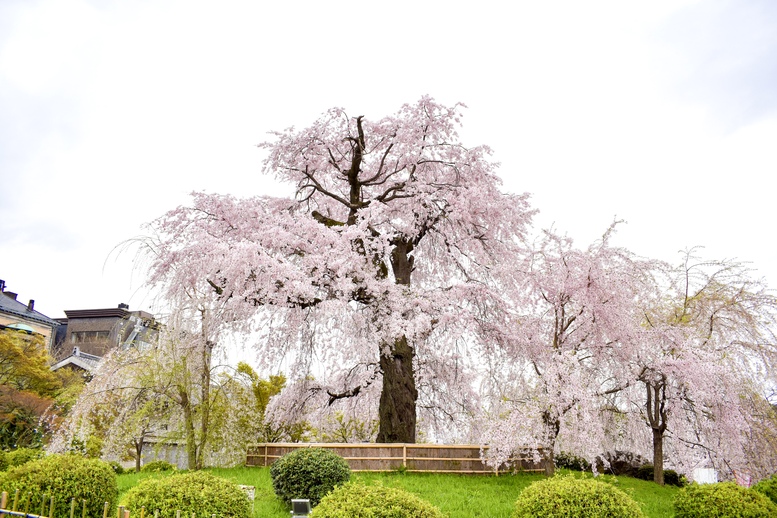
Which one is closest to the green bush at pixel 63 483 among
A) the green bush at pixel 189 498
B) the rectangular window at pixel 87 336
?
the green bush at pixel 189 498

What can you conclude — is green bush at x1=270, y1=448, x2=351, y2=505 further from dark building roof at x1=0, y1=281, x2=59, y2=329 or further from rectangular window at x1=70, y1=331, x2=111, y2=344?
rectangular window at x1=70, y1=331, x2=111, y2=344

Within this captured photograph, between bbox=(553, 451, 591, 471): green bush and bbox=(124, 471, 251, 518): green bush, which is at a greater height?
bbox=(124, 471, 251, 518): green bush

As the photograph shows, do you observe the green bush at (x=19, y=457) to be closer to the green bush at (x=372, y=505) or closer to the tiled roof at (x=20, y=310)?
the green bush at (x=372, y=505)

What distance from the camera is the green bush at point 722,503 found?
31.7 feet

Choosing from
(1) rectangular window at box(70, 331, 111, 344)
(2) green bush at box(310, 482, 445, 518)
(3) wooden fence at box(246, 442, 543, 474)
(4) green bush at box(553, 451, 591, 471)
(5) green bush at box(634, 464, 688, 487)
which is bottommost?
(5) green bush at box(634, 464, 688, 487)

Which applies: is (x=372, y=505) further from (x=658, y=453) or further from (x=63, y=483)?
(x=658, y=453)

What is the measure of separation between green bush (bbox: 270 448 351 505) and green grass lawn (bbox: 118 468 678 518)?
14.3 inches

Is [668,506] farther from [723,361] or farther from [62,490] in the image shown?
[62,490]

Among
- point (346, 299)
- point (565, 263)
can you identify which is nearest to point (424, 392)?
point (346, 299)

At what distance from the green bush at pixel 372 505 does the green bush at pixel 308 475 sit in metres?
3.99

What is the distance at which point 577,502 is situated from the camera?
8430 millimetres

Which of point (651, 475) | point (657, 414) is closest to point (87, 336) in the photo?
point (651, 475)

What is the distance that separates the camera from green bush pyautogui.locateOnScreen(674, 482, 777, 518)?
9.66 meters

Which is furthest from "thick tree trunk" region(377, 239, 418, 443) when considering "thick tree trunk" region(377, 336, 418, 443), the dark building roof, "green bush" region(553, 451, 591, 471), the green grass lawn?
the dark building roof
